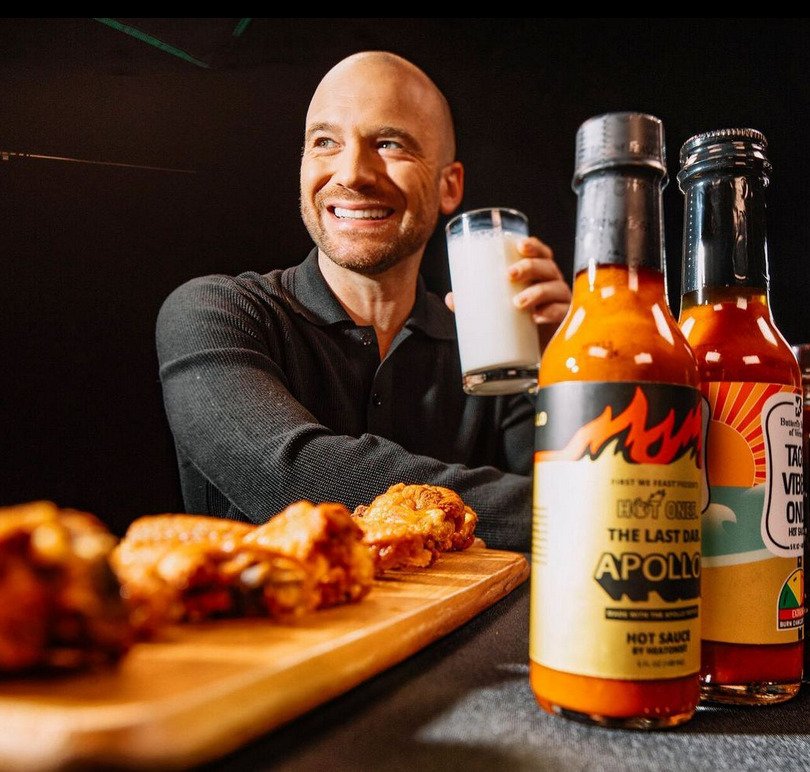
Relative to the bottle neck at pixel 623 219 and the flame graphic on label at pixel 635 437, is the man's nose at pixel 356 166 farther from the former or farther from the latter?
the flame graphic on label at pixel 635 437

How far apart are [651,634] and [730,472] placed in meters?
0.16

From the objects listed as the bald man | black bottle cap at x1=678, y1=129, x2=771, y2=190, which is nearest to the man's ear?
the bald man

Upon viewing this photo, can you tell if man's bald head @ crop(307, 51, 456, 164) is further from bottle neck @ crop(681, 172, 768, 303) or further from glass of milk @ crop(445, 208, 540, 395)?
bottle neck @ crop(681, 172, 768, 303)

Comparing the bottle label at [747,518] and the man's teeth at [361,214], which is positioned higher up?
the man's teeth at [361,214]

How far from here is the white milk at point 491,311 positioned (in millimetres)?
1018

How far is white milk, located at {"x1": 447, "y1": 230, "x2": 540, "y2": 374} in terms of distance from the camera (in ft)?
3.34

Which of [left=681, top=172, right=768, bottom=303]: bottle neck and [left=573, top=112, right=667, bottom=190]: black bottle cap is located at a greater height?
[left=573, top=112, right=667, bottom=190]: black bottle cap

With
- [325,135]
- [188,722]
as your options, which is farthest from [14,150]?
[188,722]

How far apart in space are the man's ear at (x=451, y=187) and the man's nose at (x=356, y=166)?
18 cm

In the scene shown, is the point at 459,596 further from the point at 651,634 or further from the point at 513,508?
the point at 513,508

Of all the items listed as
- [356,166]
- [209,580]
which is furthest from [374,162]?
[209,580]

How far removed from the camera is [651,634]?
479mm

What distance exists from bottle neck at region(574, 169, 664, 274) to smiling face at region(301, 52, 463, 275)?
3.46 ft

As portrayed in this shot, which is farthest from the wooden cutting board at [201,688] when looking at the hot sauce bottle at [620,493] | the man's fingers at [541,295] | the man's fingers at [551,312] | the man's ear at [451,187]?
the man's ear at [451,187]
